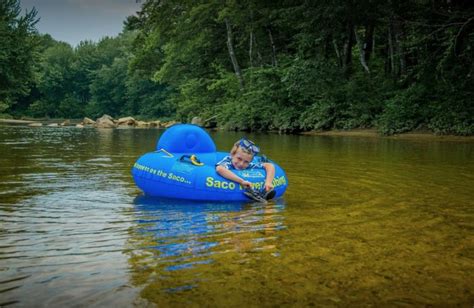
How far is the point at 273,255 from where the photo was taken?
3.66 meters

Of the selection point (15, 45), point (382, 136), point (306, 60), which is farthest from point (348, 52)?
point (15, 45)

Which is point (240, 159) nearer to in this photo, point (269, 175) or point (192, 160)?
point (269, 175)

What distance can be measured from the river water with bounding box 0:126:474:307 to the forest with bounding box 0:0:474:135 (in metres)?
13.7

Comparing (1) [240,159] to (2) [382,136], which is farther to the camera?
(2) [382,136]

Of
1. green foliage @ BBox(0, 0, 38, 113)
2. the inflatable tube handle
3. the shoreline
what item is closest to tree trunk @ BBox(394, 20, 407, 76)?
the shoreline

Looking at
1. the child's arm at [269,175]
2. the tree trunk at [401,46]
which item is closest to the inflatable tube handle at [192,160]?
the child's arm at [269,175]

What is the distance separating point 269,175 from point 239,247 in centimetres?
238

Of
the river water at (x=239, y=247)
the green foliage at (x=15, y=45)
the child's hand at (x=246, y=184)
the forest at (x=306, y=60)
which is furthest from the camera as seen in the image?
the green foliage at (x=15, y=45)

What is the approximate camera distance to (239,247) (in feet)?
12.7

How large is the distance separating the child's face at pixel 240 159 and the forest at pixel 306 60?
1370cm

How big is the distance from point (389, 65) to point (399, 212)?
21727 millimetres

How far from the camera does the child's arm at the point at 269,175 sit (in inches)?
237

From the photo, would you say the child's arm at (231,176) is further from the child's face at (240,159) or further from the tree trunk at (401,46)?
the tree trunk at (401,46)

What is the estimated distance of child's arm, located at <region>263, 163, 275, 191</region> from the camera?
603 cm
